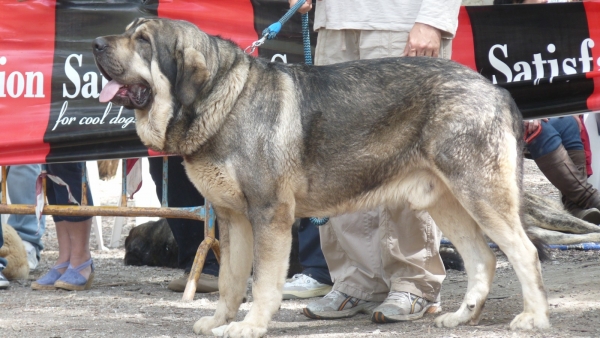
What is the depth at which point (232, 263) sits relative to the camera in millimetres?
3980

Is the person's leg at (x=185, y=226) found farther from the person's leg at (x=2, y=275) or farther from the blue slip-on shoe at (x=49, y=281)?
the person's leg at (x=2, y=275)

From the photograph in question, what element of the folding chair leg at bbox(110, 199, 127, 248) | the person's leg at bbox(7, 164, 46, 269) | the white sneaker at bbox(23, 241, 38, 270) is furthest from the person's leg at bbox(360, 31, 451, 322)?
the folding chair leg at bbox(110, 199, 127, 248)

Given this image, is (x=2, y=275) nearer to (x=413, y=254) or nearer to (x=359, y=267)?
(x=359, y=267)

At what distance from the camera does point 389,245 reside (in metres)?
4.29

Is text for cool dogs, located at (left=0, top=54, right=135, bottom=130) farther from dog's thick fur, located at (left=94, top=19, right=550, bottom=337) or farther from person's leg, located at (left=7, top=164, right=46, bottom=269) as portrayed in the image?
dog's thick fur, located at (left=94, top=19, right=550, bottom=337)

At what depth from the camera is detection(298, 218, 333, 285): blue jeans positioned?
5125mm

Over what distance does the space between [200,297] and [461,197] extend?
2.06 metres

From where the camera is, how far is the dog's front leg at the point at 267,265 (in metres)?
3.63

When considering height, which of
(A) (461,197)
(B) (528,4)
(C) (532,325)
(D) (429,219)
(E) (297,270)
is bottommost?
(E) (297,270)

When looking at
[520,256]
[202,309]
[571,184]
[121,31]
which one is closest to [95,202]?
[121,31]

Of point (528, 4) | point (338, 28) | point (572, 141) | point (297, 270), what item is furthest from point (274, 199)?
point (572, 141)

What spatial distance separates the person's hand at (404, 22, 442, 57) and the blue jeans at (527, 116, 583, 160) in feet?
9.38

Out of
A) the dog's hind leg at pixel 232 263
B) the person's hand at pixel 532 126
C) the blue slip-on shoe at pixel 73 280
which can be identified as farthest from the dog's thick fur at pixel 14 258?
the person's hand at pixel 532 126

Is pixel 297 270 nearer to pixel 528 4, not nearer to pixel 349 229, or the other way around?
pixel 349 229
